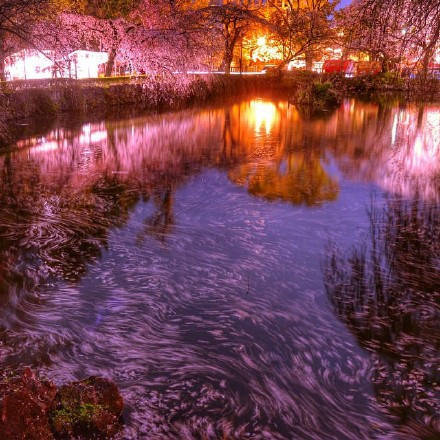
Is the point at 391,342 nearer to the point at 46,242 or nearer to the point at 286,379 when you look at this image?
the point at 286,379

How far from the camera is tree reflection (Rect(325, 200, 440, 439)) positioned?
245 inches

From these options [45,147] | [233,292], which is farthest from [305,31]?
[233,292]

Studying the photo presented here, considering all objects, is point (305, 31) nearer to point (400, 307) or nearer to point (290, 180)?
point (290, 180)

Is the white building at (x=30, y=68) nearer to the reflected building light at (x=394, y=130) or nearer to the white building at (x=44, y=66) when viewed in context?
the white building at (x=44, y=66)

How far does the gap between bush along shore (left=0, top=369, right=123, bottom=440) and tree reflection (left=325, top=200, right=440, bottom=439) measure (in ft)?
10.8

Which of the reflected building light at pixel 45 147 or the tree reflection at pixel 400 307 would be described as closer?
the tree reflection at pixel 400 307

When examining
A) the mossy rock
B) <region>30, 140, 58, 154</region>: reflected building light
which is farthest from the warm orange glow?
the mossy rock

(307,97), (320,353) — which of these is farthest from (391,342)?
(307,97)

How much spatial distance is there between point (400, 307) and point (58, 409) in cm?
557

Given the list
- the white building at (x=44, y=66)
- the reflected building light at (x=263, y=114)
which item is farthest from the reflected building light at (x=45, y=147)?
the reflected building light at (x=263, y=114)

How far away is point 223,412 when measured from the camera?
19.6ft

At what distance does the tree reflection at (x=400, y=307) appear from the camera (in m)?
6.23

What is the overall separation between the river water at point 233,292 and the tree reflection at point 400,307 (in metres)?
0.03

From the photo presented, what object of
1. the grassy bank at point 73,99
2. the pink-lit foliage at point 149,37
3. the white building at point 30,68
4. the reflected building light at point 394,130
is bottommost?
the reflected building light at point 394,130
